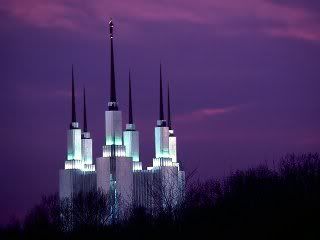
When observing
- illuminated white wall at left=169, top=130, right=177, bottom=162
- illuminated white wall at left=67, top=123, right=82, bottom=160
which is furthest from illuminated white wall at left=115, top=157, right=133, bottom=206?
illuminated white wall at left=67, top=123, right=82, bottom=160

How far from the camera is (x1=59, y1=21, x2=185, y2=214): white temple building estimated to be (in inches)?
3841

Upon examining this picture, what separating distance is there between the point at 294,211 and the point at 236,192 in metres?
12.3

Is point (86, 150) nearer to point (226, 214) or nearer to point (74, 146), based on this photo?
point (74, 146)

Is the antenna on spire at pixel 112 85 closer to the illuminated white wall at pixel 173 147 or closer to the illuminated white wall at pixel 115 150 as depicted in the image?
the illuminated white wall at pixel 115 150

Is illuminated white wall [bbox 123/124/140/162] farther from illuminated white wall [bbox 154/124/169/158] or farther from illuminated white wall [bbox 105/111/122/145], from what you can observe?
illuminated white wall [bbox 105/111/122/145]

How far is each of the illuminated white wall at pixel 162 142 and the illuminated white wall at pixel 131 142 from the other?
5.94 ft

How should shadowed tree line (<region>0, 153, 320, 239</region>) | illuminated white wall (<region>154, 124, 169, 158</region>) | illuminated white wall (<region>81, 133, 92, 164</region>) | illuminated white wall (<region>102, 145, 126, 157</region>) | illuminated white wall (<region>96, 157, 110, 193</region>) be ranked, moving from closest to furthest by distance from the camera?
shadowed tree line (<region>0, 153, 320, 239</region>)
illuminated white wall (<region>102, 145, 126, 157</region>)
illuminated white wall (<region>96, 157, 110, 193</region>)
illuminated white wall (<region>154, 124, 169, 158</region>)
illuminated white wall (<region>81, 133, 92, 164</region>)

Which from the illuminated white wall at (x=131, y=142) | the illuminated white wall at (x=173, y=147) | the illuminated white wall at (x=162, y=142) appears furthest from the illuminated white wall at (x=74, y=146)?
the illuminated white wall at (x=173, y=147)

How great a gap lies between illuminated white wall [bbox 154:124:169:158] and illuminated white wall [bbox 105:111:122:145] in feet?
19.1

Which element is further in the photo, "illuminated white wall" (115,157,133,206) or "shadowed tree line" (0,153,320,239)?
"illuminated white wall" (115,157,133,206)

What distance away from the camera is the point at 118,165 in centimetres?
9812

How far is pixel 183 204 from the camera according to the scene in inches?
2559

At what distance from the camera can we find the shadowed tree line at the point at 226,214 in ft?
172

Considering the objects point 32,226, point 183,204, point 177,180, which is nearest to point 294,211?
point 183,204
